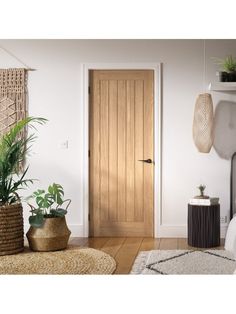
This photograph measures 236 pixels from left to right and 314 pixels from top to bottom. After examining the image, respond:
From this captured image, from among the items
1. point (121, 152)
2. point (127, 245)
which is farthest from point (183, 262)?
point (121, 152)

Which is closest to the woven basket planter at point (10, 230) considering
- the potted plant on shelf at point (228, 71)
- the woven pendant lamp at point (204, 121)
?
the woven pendant lamp at point (204, 121)

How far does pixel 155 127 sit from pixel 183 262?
1806 mm

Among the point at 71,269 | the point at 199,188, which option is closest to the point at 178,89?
the point at 199,188

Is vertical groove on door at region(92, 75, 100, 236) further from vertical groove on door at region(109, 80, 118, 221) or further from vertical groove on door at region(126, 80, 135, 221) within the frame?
vertical groove on door at region(126, 80, 135, 221)

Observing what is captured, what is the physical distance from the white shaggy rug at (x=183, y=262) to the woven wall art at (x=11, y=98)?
2194 millimetres

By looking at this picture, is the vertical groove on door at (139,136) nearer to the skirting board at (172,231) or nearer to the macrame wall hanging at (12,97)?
the skirting board at (172,231)

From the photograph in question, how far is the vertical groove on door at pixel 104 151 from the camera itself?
504cm

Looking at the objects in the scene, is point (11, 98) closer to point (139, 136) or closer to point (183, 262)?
point (139, 136)

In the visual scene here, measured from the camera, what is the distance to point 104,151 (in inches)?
199

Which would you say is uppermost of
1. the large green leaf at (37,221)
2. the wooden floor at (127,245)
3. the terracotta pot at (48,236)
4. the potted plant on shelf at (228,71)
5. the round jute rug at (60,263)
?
the potted plant on shelf at (228,71)

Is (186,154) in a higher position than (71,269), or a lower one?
higher
